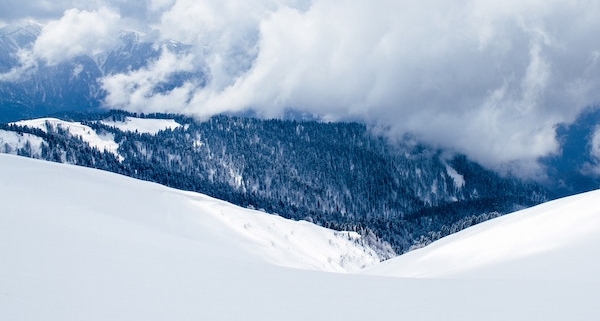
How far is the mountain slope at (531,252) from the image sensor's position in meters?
20.9

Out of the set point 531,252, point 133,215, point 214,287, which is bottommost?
point 531,252

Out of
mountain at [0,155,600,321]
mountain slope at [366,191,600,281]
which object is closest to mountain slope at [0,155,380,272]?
mountain at [0,155,600,321]

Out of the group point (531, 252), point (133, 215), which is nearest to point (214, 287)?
point (531, 252)

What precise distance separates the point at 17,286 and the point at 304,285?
8.40 meters

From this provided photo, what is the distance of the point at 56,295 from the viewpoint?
35.6 ft

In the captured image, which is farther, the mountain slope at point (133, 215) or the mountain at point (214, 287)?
the mountain slope at point (133, 215)

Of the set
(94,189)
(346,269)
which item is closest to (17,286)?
(94,189)

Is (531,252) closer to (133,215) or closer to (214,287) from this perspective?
(214,287)

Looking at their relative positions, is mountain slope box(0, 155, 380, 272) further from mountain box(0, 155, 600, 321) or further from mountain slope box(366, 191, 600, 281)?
mountain slope box(366, 191, 600, 281)

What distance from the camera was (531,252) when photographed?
90.8 feet

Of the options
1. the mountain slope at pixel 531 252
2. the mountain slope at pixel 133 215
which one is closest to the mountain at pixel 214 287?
the mountain slope at pixel 531 252

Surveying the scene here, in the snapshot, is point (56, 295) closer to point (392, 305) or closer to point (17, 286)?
point (17, 286)

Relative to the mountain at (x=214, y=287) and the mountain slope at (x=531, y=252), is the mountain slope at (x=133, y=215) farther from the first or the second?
the mountain slope at (x=531, y=252)

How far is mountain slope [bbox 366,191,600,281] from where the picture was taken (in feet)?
68.4
